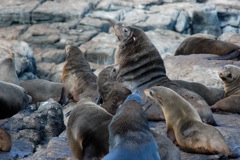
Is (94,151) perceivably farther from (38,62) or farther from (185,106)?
(38,62)

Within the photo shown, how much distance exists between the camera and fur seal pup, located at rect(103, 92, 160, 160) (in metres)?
4.02

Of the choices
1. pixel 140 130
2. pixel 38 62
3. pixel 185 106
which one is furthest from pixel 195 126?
pixel 38 62

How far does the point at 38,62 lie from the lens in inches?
863

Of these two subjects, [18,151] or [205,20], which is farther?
[205,20]

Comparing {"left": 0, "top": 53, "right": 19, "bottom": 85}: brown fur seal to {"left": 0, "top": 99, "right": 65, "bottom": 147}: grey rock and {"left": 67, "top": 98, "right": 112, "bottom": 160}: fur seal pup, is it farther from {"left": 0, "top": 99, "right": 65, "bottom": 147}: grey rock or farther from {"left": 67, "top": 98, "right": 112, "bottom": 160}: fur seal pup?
{"left": 67, "top": 98, "right": 112, "bottom": 160}: fur seal pup

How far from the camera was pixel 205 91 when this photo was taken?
975cm

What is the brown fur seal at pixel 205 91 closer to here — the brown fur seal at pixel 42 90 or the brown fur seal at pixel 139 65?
the brown fur seal at pixel 139 65

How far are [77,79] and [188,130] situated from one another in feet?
19.9

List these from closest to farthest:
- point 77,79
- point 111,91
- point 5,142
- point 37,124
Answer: point 5,142 < point 111,91 < point 37,124 < point 77,79

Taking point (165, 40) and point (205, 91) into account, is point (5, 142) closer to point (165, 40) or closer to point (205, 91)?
point (205, 91)

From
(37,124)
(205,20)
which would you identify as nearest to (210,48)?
(37,124)

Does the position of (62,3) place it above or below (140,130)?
below

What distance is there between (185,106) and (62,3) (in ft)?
63.5

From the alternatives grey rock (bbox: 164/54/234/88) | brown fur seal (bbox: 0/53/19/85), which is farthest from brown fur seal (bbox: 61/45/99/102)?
grey rock (bbox: 164/54/234/88)
